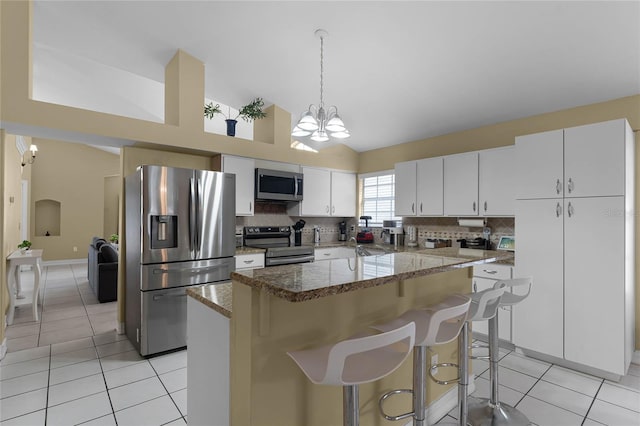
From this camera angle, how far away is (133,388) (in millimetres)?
2549

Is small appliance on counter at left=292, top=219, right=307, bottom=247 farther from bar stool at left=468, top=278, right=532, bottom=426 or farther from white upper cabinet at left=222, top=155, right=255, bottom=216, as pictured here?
bar stool at left=468, top=278, right=532, bottom=426

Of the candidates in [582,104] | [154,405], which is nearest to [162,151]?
[154,405]

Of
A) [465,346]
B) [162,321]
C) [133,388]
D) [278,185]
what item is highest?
[278,185]

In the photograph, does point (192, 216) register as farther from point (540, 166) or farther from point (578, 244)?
point (578, 244)

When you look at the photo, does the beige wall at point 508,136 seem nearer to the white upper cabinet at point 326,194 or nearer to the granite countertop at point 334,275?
the white upper cabinet at point 326,194

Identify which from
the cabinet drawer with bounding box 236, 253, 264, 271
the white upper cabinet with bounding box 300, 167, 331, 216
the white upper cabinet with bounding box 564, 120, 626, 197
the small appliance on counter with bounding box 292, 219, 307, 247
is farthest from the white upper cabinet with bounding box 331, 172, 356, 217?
the white upper cabinet with bounding box 564, 120, 626, 197

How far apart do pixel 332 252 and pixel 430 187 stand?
171 centimetres

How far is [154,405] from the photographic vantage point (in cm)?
233

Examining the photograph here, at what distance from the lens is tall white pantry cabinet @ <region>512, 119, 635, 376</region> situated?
2.65 m

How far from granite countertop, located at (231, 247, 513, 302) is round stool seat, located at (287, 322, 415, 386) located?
0.19 meters

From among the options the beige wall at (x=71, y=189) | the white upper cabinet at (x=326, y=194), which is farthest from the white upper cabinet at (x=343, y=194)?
the beige wall at (x=71, y=189)

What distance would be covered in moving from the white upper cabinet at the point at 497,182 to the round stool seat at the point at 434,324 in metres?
2.11

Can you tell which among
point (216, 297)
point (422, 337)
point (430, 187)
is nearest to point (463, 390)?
point (422, 337)

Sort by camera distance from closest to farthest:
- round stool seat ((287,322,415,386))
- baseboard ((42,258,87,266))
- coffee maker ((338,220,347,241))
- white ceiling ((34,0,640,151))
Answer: round stool seat ((287,322,415,386)) < white ceiling ((34,0,640,151)) < coffee maker ((338,220,347,241)) < baseboard ((42,258,87,266))
